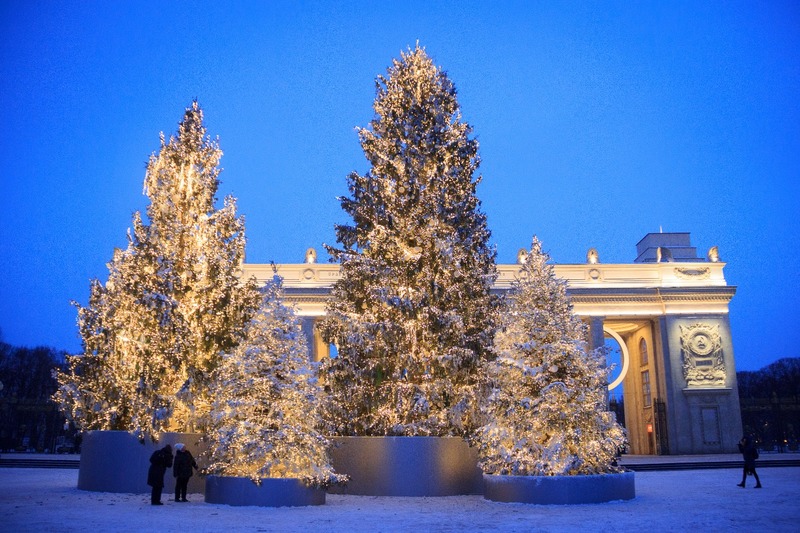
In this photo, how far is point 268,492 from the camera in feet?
47.2

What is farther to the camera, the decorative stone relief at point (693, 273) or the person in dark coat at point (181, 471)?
the decorative stone relief at point (693, 273)

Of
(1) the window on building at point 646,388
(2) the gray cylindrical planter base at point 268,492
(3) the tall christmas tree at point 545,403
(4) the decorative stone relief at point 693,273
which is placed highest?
(4) the decorative stone relief at point 693,273

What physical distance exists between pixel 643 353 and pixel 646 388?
8.33 feet

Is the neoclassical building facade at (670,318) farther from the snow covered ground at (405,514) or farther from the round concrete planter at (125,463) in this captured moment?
the snow covered ground at (405,514)

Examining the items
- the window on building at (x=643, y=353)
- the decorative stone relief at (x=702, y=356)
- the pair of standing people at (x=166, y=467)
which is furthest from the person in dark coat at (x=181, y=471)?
the window on building at (x=643, y=353)

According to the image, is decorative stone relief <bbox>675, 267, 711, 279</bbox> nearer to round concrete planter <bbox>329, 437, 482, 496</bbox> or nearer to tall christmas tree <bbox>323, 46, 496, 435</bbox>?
tall christmas tree <bbox>323, 46, 496, 435</bbox>

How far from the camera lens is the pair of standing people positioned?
1477 cm

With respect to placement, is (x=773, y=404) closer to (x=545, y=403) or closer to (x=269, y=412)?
(x=545, y=403)

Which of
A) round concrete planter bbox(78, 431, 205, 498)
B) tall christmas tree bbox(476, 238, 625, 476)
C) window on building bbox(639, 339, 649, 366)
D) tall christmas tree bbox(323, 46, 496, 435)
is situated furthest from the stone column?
round concrete planter bbox(78, 431, 205, 498)

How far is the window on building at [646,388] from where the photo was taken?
51.0m

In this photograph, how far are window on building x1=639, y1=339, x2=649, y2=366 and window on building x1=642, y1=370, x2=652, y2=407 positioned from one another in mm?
743

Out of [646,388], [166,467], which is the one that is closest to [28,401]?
[646,388]

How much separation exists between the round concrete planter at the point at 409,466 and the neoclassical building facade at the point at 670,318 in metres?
28.1

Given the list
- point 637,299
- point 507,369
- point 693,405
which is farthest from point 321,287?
point 507,369
